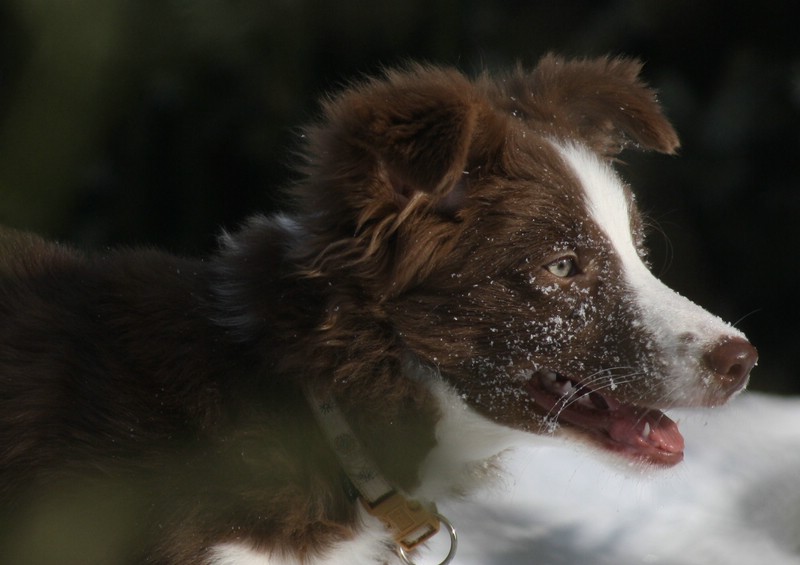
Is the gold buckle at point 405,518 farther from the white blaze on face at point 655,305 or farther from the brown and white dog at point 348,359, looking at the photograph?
the white blaze on face at point 655,305

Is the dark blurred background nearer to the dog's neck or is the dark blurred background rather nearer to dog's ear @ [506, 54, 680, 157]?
dog's ear @ [506, 54, 680, 157]

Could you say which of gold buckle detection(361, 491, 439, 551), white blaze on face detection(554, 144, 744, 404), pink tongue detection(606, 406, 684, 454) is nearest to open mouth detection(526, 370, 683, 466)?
pink tongue detection(606, 406, 684, 454)

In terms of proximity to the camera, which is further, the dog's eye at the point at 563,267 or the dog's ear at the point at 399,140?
the dog's eye at the point at 563,267

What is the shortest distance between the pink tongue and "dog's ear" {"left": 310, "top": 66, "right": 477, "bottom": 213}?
25.4 inches

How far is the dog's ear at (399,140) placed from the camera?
7.25 feet

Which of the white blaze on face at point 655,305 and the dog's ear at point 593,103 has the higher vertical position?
the dog's ear at point 593,103

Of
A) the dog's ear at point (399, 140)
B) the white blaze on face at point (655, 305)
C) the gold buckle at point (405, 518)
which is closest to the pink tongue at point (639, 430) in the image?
the white blaze on face at point (655, 305)

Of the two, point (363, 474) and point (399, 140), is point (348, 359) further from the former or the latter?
point (399, 140)

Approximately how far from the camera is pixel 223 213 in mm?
5121

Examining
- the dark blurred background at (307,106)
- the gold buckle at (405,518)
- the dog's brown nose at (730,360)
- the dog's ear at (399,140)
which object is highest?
the dark blurred background at (307,106)

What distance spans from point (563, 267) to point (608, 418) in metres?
0.39

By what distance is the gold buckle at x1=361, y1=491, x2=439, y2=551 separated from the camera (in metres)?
2.47

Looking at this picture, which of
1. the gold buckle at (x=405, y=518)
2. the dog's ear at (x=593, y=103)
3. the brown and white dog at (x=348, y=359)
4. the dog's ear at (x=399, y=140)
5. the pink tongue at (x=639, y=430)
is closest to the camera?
the dog's ear at (x=399, y=140)

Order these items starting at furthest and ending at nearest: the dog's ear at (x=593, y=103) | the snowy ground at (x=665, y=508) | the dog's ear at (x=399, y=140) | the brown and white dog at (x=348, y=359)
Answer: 1. the snowy ground at (x=665, y=508)
2. the dog's ear at (x=593, y=103)
3. the brown and white dog at (x=348, y=359)
4. the dog's ear at (x=399, y=140)
